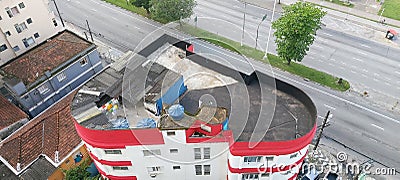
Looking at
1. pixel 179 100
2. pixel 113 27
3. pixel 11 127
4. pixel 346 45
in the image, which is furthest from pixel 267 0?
pixel 11 127

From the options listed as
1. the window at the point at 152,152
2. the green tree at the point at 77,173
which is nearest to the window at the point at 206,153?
the window at the point at 152,152

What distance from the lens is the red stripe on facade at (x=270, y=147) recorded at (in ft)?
94.6

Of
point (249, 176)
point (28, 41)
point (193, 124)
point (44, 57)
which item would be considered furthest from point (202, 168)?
point (28, 41)

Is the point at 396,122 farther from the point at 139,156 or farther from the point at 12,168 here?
the point at 12,168

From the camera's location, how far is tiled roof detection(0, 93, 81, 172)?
131ft

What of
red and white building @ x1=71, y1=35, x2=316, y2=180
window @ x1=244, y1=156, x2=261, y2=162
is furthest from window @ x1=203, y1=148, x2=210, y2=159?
window @ x1=244, y1=156, x2=261, y2=162

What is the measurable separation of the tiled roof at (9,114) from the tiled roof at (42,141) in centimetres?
328

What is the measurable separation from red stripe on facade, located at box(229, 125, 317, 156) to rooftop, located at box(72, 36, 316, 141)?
2.24ft

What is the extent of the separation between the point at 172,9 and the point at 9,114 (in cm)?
3306

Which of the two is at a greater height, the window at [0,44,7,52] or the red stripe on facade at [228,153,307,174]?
the window at [0,44,7,52]

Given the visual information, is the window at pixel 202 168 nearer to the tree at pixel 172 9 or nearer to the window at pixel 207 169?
the window at pixel 207 169

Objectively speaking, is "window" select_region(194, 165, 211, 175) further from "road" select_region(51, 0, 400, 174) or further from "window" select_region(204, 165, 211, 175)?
"road" select_region(51, 0, 400, 174)

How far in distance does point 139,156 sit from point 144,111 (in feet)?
15.2

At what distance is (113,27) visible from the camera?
232 feet
